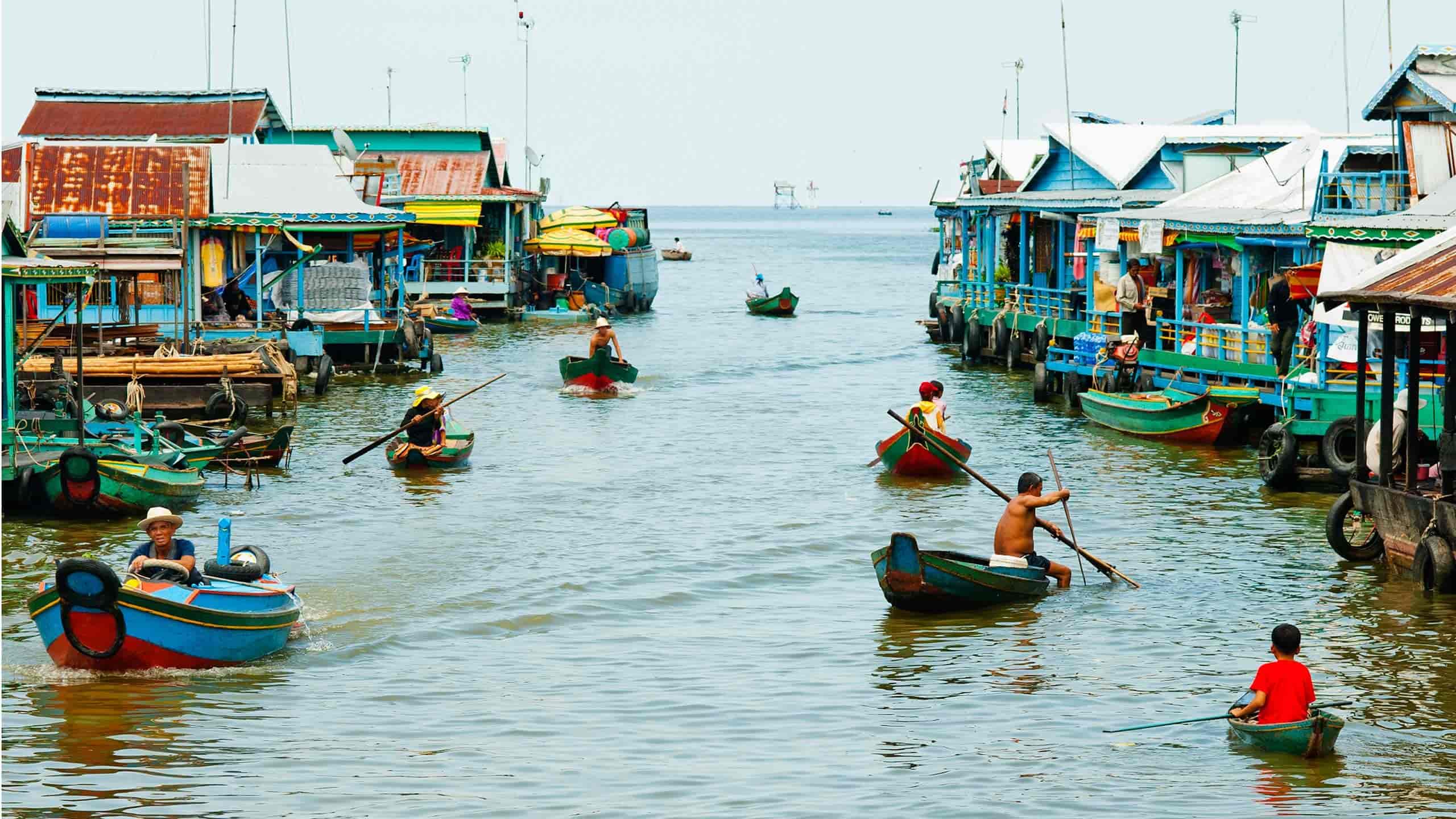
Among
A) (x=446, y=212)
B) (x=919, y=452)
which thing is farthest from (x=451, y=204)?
(x=919, y=452)

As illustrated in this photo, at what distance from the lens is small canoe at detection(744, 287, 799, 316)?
65562 millimetres

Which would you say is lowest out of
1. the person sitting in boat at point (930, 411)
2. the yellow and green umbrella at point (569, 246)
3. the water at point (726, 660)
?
the water at point (726, 660)

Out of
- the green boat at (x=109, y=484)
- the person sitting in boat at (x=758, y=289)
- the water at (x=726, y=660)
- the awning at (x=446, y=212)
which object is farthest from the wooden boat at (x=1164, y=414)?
the person sitting in boat at (x=758, y=289)

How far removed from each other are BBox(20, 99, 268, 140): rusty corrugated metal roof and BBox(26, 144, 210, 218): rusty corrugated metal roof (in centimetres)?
1119

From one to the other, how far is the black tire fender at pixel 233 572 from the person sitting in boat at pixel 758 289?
171 feet

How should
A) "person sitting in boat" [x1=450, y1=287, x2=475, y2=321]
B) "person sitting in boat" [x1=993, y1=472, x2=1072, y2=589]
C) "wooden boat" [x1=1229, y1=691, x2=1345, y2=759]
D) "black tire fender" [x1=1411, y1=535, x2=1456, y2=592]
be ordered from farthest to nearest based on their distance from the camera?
"person sitting in boat" [x1=450, y1=287, x2=475, y2=321] < "person sitting in boat" [x1=993, y1=472, x2=1072, y2=589] < "black tire fender" [x1=1411, y1=535, x2=1456, y2=592] < "wooden boat" [x1=1229, y1=691, x2=1345, y2=759]

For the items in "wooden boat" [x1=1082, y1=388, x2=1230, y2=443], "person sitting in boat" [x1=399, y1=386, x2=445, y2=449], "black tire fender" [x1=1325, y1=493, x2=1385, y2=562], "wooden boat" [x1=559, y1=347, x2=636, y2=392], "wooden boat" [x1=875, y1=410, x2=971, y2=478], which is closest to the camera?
"black tire fender" [x1=1325, y1=493, x2=1385, y2=562]

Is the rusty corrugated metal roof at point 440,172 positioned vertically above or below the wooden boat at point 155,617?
above

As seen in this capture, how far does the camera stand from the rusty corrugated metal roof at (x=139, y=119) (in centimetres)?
5131

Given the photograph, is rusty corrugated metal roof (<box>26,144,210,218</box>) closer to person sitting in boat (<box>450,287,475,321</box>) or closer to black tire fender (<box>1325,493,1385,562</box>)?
person sitting in boat (<box>450,287,475,321</box>)

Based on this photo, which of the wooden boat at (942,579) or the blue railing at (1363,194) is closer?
the wooden boat at (942,579)

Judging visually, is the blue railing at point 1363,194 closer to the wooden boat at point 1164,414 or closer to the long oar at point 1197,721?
the wooden boat at point 1164,414

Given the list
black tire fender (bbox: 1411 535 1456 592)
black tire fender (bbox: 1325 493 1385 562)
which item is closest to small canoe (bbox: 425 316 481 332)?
black tire fender (bbox: 1325 493 1385 562)

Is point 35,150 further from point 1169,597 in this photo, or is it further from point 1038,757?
point 1038,757
